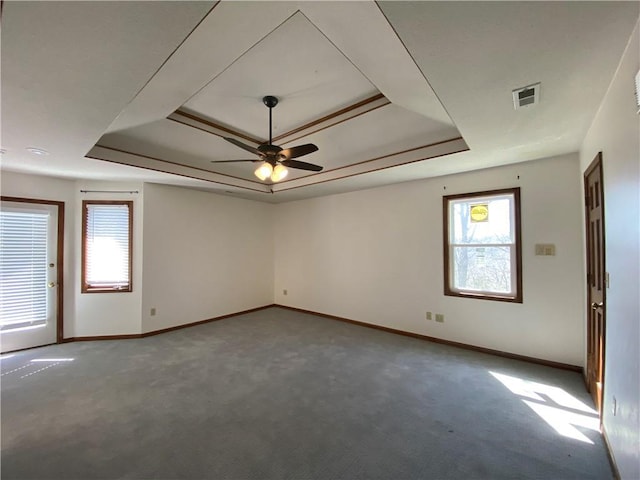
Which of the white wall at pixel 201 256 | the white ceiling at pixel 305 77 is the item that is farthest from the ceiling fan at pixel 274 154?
the white wall at pixel 201 256

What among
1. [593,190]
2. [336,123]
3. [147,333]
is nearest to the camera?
[593,190]

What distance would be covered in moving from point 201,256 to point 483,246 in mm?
4641

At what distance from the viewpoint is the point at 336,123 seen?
123 inches

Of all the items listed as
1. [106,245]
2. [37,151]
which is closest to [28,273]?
[106,245]

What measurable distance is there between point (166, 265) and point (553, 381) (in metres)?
5.45

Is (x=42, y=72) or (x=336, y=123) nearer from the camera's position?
(x=42, y=72)

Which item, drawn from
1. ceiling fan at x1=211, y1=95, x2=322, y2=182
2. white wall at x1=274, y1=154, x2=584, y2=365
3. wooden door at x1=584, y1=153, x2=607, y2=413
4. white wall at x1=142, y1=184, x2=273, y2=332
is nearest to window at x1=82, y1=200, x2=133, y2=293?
white wall at x1=142, y1=184, x2=273, y2=332

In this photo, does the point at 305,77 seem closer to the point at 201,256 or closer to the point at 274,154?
the point at 274,154

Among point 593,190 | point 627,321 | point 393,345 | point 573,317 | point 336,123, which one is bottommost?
point 393,345

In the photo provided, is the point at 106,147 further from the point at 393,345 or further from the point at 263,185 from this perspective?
the point at 393,345

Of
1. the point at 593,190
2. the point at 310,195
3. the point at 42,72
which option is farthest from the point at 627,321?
the point at 310,195

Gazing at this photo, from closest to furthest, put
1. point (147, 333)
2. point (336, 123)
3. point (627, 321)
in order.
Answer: point (627, 321), point (336, 123), point (147, 333)

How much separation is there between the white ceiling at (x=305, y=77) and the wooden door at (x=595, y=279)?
527 mm

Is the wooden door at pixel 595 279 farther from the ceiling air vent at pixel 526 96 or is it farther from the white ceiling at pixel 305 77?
the ceiling air vent at pixel 526 96
